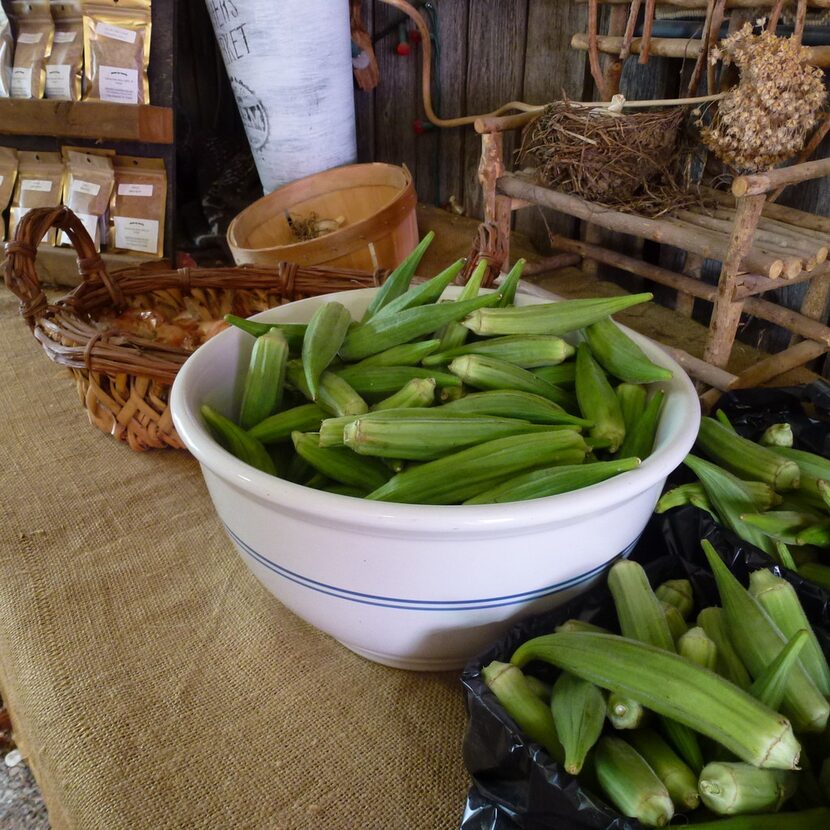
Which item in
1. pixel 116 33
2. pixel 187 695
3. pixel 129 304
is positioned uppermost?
pixel 116 33

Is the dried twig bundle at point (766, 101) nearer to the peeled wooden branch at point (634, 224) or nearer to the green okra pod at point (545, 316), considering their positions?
the peeled wooden branch at point (634, 224)

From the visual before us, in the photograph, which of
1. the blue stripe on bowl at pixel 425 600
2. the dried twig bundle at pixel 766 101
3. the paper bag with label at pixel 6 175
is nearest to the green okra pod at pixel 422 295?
the blue stripe on bowl at pixel 425 600

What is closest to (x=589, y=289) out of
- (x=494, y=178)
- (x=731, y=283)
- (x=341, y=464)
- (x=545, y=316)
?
(x=494, y=178)

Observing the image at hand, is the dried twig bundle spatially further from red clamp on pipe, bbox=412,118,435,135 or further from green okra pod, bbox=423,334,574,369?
red clamp on pipe, bbox=412,118,435,135

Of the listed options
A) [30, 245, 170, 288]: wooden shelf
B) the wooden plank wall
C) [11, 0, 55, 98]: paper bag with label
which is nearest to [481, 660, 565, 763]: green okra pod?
the wooden plank wall

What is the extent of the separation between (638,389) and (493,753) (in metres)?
0.40

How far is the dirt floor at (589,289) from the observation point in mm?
1629

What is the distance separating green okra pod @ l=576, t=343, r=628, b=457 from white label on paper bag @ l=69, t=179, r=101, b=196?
191 centimetres

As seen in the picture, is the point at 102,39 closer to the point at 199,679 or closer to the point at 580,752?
the point at 199,679

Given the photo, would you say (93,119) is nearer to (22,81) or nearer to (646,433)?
(22,81)

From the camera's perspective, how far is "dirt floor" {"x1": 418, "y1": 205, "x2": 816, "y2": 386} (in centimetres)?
163

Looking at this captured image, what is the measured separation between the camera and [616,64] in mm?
1718

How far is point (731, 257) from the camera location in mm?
1238

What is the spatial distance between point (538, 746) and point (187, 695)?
410 millimetres
